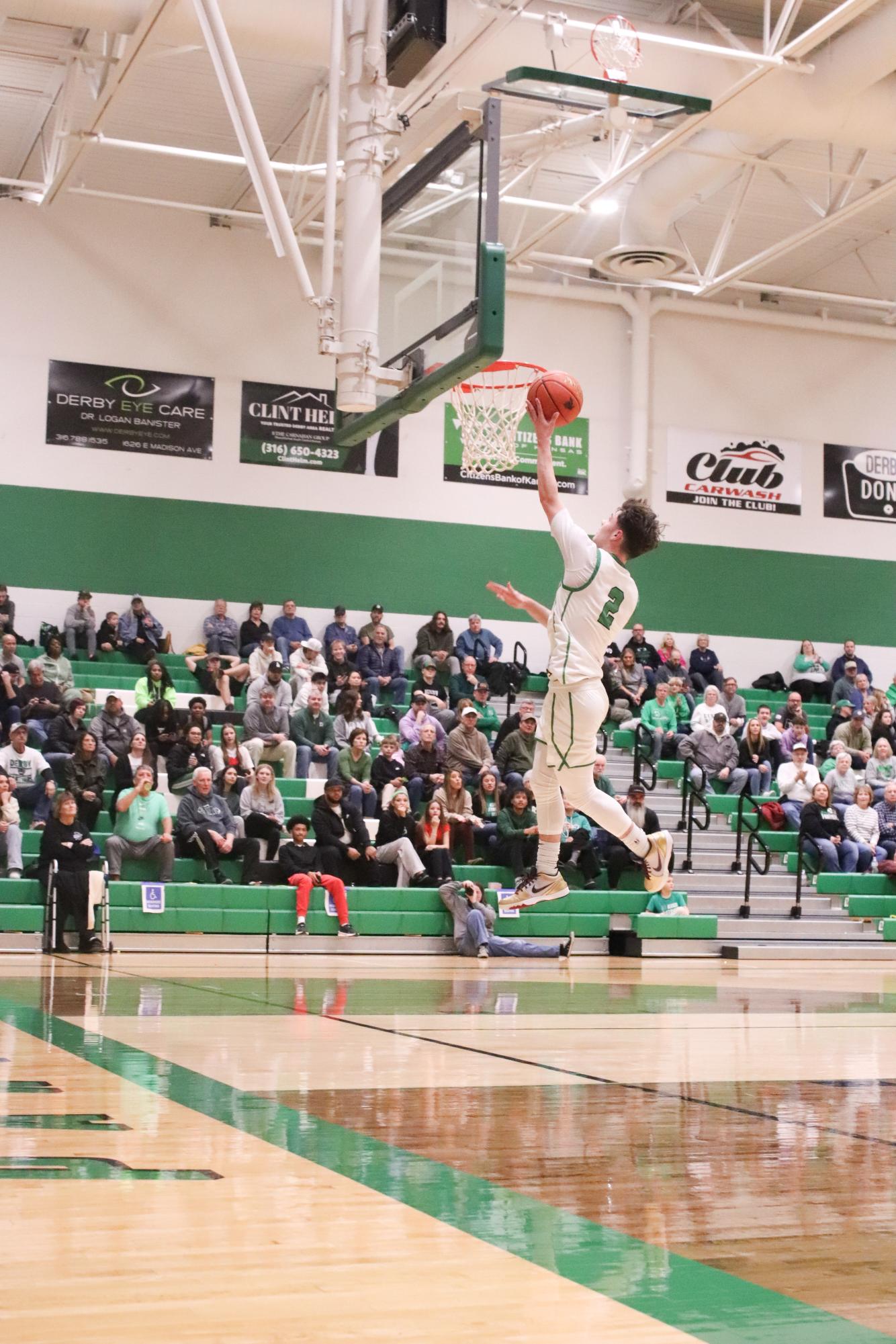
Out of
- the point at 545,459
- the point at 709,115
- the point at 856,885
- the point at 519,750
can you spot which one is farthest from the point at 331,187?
the point at 856,885

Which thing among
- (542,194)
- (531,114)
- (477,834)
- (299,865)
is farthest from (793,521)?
(299,865)

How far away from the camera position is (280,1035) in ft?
23.9

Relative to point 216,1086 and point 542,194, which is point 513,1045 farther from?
point 542,194

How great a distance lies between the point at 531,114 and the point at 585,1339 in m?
19.7

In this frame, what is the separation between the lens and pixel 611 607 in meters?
7.26

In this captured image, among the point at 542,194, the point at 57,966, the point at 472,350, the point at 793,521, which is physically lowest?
the point at 57,966

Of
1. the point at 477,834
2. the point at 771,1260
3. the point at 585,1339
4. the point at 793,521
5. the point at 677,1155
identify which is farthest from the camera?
the point at 793,521

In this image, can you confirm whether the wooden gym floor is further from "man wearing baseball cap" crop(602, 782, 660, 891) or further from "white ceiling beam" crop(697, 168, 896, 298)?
"white ceiling beam" crop(697, 168, 896, 298)

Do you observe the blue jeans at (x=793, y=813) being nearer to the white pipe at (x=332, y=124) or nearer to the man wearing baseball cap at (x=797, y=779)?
the man wearing baseball cap at (x=797, y=779)

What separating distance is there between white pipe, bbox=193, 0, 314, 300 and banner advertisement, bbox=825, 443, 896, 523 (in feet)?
60.5

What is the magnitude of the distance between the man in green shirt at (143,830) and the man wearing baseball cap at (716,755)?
8.09m

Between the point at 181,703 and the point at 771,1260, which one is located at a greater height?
the point at 181,703

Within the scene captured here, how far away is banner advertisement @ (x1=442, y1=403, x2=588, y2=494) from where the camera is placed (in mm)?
24688

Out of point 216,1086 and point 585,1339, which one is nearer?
point 585,1339
